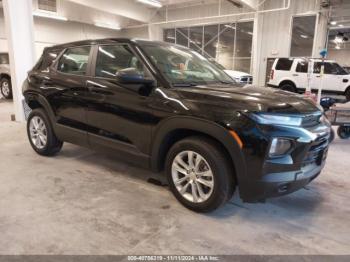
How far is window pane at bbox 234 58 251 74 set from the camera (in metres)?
14.3

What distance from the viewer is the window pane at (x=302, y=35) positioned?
12.7m

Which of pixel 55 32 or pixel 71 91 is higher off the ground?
pixel 55 32

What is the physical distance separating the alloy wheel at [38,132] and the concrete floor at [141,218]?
51cm

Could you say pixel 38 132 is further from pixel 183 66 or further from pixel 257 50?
pixel 257 50

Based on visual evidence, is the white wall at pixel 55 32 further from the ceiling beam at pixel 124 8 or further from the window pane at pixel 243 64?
the window pane at pixel 243 64

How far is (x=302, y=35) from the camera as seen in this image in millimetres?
13016

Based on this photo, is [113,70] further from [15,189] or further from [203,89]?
[15,189]

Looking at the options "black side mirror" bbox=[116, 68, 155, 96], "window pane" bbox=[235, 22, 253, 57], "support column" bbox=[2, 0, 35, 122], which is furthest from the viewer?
"window pane" bbox=[235, 22, 253, 57]

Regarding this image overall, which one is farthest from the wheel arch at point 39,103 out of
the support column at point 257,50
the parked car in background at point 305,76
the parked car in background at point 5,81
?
the support column at point 257,50

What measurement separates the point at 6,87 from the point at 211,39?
33.6 feet

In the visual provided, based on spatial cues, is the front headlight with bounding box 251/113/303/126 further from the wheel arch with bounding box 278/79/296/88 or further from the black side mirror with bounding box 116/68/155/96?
the wheel arch with bounding box 278/79/296/88

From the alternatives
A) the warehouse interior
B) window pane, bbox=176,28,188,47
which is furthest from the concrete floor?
window pane, bbox=176,28,188,47

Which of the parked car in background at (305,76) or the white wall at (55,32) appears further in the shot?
the white wall at (55,32)

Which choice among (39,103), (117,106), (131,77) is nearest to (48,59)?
(39,103)
